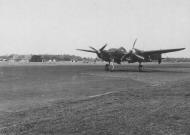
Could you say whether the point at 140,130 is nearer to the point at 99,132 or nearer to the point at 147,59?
the point at 99,132

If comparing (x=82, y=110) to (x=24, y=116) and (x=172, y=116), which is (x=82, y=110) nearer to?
(x=24, y=116)

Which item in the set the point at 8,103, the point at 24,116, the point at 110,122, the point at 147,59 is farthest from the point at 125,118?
the point at 147,59

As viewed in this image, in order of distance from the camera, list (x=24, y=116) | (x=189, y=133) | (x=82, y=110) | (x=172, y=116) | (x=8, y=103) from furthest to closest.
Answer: (x=8, y=103) → (x=82, y=110) → (x=24, y=116) → (x=172, y=116) → (x=189, y=133)

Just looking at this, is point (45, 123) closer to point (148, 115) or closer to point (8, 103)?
point (148, 115)

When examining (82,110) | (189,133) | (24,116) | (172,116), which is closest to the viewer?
(189,133)

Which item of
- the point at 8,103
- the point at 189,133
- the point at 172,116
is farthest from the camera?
the point at 8,103

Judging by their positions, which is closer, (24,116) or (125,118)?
(125,118)

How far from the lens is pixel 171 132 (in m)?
7.09

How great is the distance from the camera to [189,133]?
6.89 meters

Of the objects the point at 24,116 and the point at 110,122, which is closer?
the point at 110,122

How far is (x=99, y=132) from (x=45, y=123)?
6.40 ft

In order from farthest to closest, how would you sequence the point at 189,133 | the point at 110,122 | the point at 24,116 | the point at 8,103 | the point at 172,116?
the point at 8,103 → the point at 24,116 → the point at 172,116 → the point at 110,122 → the point at 189,133

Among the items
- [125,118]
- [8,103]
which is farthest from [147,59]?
→ [125,118]

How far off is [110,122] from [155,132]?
162 centimetres
